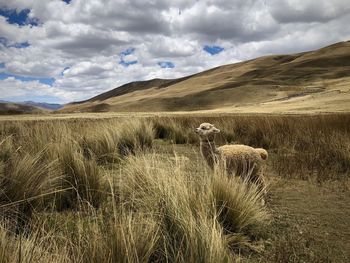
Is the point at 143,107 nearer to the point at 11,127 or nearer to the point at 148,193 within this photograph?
the point at 11,127

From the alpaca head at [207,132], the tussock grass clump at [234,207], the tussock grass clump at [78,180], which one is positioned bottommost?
the tussock grass clump at [234,207]

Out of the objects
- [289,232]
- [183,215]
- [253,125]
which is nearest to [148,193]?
[183,215]

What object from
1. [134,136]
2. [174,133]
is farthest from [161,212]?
[174,133]

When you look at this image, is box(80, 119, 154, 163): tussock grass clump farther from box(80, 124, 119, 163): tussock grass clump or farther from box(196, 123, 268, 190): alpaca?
box(196, 123, 268, 190): alpaca

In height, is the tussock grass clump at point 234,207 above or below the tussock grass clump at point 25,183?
below

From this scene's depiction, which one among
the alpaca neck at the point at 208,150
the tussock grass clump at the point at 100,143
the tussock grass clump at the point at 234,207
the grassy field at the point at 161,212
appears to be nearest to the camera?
the grassy field at the point at 161,212

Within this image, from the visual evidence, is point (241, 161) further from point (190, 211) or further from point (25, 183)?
point (25, 183)

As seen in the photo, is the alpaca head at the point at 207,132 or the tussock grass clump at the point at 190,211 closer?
the tussock grass clump at the point at 190,211

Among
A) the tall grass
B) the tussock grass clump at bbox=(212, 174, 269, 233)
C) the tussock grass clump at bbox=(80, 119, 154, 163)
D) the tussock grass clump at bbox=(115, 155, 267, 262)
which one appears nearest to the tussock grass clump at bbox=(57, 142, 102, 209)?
the tussock grass clump at bbox=(115, 155, 267, 262)

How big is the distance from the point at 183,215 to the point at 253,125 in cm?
974

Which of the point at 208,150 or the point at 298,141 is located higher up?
the point at 208,150

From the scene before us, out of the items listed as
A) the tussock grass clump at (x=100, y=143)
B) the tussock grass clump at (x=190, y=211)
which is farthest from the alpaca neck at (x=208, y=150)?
the tussock grass clump at (x=100, y=143)

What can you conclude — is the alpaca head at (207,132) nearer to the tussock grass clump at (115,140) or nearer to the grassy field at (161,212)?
the grassy field at (161,212)

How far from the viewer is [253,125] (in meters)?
12.5
